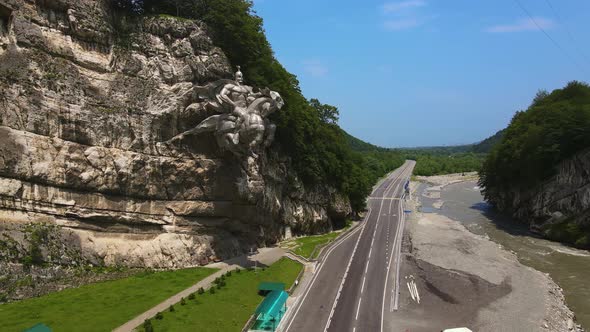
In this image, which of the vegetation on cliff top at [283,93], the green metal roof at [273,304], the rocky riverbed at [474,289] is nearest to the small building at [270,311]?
the green metal roof at [273,304]

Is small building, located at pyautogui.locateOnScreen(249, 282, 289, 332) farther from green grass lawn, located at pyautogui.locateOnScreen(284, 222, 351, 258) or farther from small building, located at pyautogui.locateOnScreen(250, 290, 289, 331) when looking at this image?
green grass lawn, located at pyautogui.locateOnScreen(284, 222, 351, 258)

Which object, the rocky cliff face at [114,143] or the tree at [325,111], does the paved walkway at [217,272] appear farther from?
the tree at [325,111]

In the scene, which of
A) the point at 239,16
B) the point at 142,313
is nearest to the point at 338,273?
the point at 142,313

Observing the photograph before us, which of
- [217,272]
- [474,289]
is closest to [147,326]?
[217,272]

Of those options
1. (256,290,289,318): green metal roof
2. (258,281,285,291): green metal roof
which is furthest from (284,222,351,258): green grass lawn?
(256,290,289,318): green metal roof

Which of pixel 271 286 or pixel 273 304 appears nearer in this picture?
pixel 273 304

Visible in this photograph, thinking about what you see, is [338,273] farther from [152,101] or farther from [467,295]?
[152,101]

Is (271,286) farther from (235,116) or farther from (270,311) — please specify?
(235,116)
